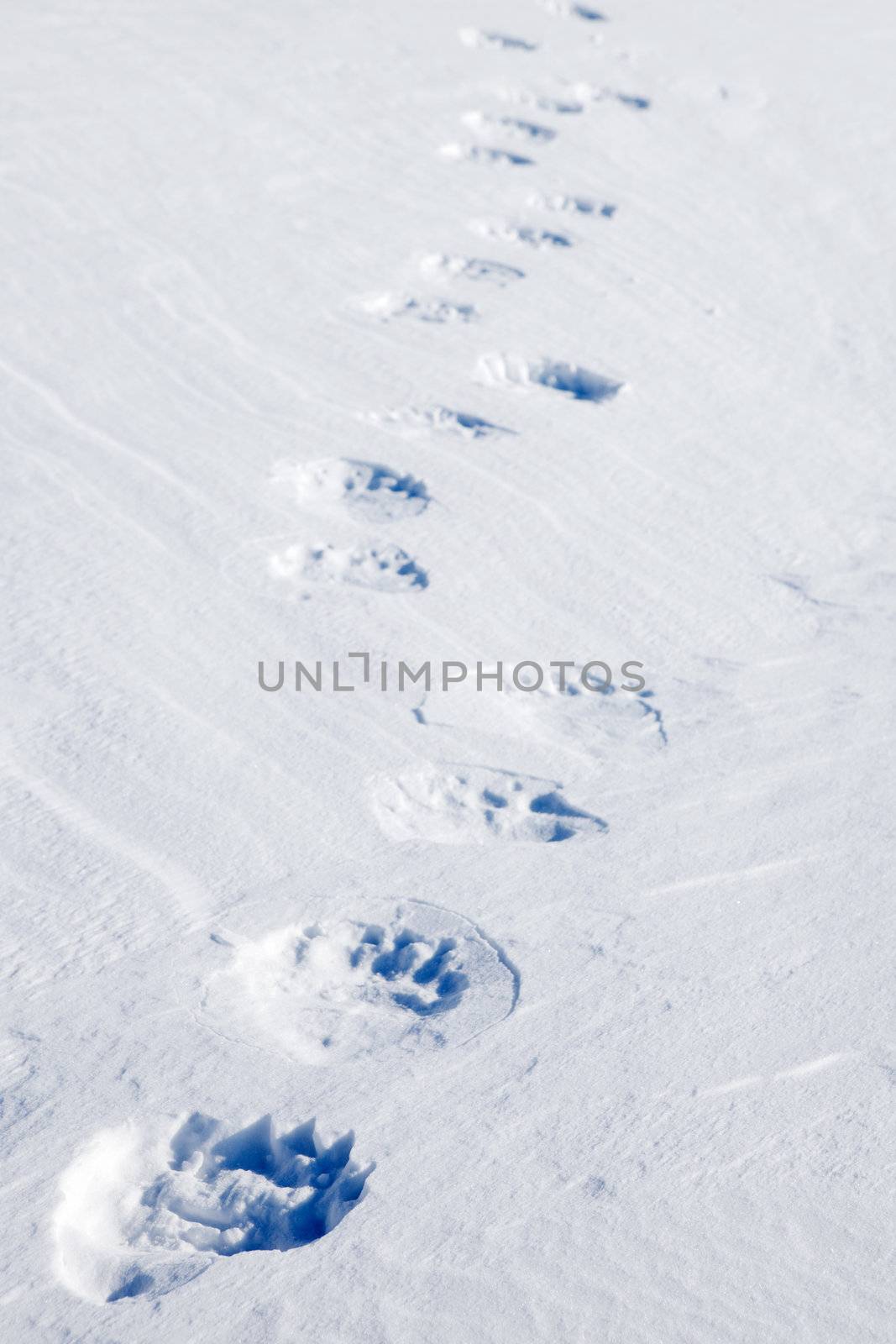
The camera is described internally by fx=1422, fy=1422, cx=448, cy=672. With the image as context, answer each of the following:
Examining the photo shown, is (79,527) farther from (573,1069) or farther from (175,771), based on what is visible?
(573,1069)

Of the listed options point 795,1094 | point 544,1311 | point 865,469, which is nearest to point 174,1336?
point 544,1311

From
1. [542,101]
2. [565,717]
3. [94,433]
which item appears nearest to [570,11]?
[542,101]

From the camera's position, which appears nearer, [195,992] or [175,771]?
[195,992]

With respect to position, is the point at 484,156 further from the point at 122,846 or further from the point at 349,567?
the point at 122,846

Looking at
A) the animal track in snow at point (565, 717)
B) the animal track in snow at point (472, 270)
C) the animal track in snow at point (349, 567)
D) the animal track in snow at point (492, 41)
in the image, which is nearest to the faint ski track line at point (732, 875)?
the animal track in snow at point (565, 717)

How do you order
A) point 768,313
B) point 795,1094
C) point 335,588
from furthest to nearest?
1. point 768,313
2. point 335,588
3. point 795,1094

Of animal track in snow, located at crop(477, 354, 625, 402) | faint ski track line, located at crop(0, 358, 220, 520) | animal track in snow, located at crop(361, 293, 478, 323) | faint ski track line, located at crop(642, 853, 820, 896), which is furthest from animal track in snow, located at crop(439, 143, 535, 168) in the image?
faint ski track line, located at crop(642, 853, 820, 896)

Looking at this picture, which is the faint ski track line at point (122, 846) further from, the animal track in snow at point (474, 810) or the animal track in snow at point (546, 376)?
the animal track in snow at point (546, 376)
